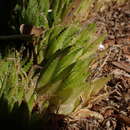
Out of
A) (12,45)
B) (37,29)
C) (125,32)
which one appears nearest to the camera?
(37,29)

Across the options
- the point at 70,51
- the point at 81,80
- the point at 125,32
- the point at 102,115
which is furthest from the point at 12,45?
the point at 125,32

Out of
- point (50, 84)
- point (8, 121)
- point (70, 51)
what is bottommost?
point (8, 121)

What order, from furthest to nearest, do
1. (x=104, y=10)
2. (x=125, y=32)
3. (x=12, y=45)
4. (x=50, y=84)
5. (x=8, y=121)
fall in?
(x=104, y=10) → (x=125, y=32) → (x=12, y=45) → (x=50, y=84) → (x=8, y=121)

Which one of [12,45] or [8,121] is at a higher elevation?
[12,45]

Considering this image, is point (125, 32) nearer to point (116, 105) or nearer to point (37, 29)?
point (116, 105)

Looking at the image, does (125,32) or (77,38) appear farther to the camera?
(125,32)

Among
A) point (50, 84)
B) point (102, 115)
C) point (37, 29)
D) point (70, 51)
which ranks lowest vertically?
point (102, 115)

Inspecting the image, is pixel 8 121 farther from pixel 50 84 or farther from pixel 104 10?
pixel 104 10

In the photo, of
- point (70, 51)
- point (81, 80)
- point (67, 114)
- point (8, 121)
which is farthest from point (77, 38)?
point (8, 121)

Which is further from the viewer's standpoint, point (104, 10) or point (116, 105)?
point (104, 10)
